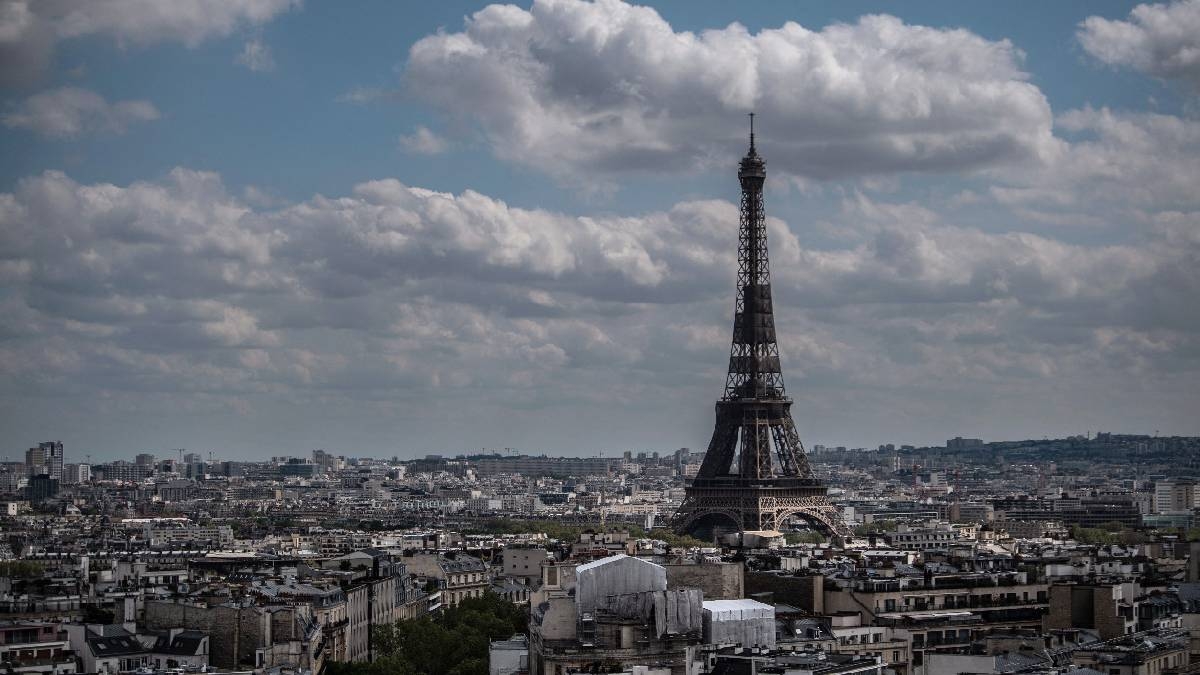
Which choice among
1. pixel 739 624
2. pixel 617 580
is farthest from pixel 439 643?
pixel 739 624

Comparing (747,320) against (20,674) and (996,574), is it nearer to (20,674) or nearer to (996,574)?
(996,574)

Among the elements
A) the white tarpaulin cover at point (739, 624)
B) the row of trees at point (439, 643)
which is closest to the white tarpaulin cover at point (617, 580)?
the white tarpaulin cover at point (739, 624)

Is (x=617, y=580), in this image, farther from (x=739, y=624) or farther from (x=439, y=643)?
(x=439, y=643)

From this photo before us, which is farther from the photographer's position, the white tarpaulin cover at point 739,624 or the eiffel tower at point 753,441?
the eiffel tower at point 753,441

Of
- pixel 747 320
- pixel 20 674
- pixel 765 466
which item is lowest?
pixel 20 674

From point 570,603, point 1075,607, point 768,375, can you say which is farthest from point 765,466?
point 570,603

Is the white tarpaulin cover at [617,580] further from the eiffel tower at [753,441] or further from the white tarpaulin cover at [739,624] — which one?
the eiffel tower at [753,441]
